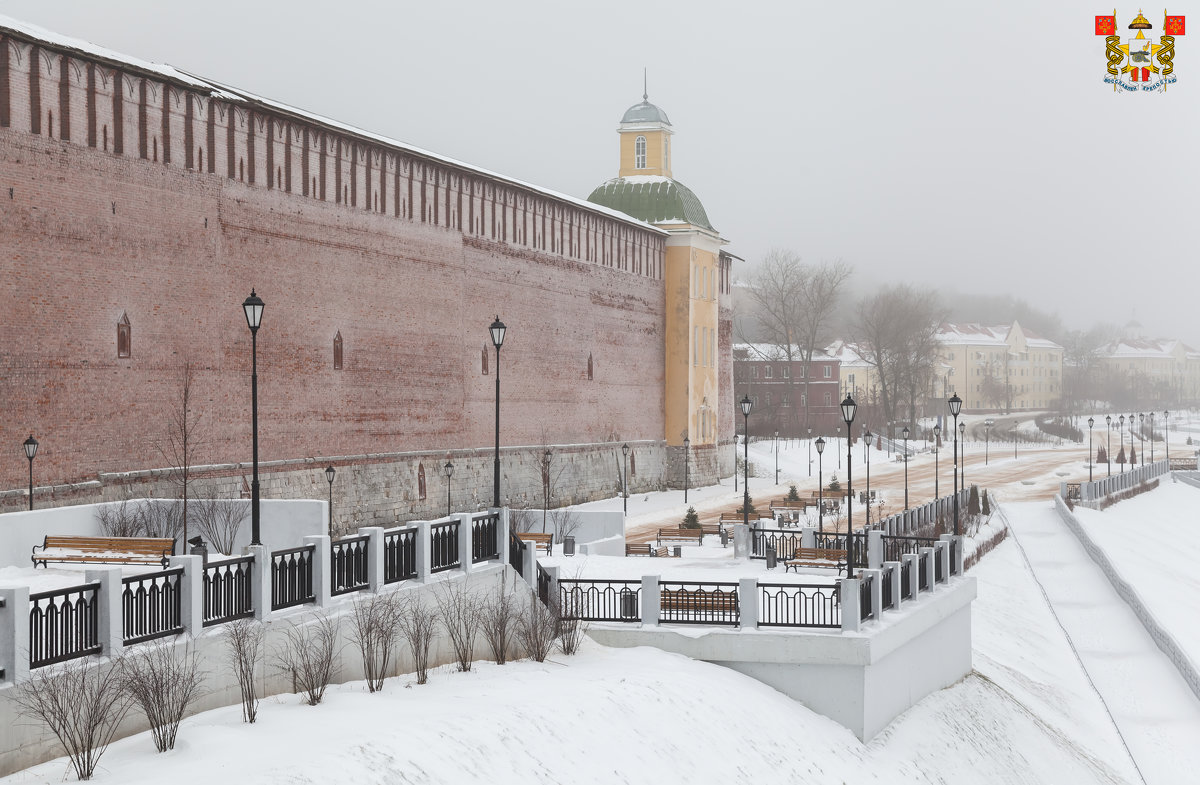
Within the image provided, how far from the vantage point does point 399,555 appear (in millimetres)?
13578

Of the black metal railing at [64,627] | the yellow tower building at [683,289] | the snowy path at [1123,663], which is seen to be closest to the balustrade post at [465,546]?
the black metal railing at [64,627]

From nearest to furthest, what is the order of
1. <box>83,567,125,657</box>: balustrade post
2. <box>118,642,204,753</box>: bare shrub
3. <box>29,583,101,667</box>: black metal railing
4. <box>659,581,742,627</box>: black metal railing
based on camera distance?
<box>29,583,101,667</box>: black metal railing
<box>118,642,204,753</box>: bare shrub
<box>83,567,125,657</box>: balustrade post
<box>659,581,742,627</box>: black metal railing

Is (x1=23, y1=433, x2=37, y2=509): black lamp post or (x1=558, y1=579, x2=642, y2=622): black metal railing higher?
(x1=23, y1=433, x2=37, y2=509): black lamp post

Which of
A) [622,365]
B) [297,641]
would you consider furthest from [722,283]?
[297,641]

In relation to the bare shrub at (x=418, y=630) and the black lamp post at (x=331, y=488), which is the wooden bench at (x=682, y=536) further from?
the bare shrub at (x=418, y=630)

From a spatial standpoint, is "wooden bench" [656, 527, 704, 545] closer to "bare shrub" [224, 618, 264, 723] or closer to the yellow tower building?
the yellow tower building

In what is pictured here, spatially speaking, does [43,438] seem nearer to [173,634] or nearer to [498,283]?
[173,634]

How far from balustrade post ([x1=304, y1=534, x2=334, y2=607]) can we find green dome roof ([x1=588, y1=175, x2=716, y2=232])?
130 ft

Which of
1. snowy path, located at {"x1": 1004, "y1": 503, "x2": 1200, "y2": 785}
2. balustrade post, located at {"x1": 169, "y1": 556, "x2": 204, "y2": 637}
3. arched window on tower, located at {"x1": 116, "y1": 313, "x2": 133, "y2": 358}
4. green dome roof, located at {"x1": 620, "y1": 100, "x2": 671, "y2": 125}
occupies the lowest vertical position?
snowy path, located at {"x1": 1004, "y1": 503, "x2": 1200, "y2": 785}

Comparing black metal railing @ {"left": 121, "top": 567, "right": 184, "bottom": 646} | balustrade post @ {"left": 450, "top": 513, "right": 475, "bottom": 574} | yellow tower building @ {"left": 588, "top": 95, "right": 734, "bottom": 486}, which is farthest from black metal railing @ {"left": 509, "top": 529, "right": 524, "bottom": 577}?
yellow tower building @ {"left": 588, "top": 95, "right": 734, "bottom": 486}

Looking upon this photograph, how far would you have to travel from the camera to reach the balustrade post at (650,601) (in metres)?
14.7

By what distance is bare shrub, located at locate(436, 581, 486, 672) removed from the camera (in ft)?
44.0

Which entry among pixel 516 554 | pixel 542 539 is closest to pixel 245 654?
pixel 516 554

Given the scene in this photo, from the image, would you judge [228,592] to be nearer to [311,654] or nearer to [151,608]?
[151,608]
